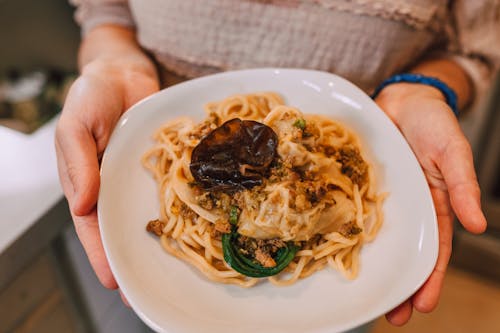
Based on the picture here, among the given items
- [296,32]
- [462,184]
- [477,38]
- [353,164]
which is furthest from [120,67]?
[477,38]

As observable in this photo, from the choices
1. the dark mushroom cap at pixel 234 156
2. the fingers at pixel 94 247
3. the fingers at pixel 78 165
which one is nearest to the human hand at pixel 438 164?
the dark mushroom cap at pixel 234 156

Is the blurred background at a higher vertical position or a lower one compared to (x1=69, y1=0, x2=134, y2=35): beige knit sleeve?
lower

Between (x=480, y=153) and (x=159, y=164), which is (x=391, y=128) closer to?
(x=159, y=164)

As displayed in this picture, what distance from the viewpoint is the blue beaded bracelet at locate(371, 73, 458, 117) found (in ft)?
6.37

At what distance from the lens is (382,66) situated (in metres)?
2.01

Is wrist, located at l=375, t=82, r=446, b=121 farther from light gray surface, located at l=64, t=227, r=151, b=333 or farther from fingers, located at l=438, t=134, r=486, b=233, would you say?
light gray surface, located at l=64, t=227, r=151, b=333

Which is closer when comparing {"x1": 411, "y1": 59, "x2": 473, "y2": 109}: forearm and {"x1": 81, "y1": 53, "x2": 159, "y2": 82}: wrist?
{"x1": 81, "y1": 53, "x2": 159, "y2": 82}: wrist

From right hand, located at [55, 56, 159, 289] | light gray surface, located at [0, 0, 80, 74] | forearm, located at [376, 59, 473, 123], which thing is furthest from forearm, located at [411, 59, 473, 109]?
light gray surface, located at [0, 0, 80, 74]

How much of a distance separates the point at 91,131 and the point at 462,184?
1.23 metres

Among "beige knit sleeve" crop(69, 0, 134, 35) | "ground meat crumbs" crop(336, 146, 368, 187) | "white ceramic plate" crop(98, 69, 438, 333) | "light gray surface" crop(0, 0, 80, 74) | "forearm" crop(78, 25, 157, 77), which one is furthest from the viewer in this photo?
"light gray surface" crop(0, 0, 80, 74)

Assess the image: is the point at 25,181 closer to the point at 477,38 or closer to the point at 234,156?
the point at 234,156

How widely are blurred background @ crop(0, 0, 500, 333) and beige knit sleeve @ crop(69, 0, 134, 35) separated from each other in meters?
0.59

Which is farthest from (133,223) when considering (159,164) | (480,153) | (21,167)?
(480,153)

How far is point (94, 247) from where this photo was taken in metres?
1.47
